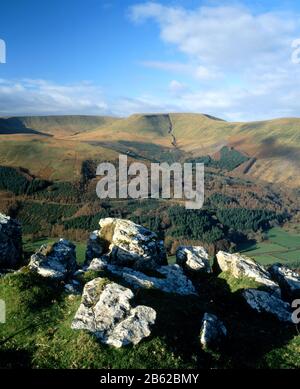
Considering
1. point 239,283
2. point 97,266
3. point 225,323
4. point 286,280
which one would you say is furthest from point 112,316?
point 286,280

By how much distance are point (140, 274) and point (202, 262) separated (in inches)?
379

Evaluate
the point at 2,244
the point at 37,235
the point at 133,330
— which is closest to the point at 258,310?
the point at 133,330

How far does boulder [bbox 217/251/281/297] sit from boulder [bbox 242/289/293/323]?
5.14ft

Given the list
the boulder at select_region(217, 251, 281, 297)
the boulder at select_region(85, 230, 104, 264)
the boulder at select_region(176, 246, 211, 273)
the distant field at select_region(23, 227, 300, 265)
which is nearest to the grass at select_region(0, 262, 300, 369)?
the boulder at select_region(217, 251, 281, 297)

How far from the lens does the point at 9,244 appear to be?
1713 inches

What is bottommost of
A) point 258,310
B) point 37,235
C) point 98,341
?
point 37,235

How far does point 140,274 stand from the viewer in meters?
37.7

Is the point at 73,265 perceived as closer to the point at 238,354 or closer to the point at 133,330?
the point at 133,330

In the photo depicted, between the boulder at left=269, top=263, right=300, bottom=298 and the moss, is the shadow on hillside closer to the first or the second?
the moss

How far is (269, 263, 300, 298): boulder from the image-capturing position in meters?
42.7

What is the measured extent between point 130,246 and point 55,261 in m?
8.41

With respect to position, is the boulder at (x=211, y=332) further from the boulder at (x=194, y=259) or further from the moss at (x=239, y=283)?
the boulder at (x=194, y=259)

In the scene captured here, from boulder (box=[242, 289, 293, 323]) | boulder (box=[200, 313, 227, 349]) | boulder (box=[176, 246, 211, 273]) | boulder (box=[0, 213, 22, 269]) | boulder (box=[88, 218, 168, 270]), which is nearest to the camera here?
boulder (box=[200, 313, 227, 349])
